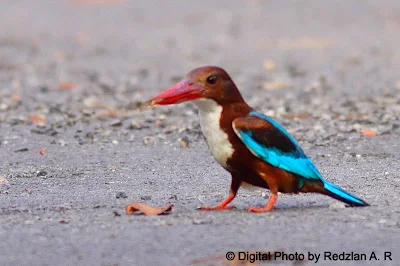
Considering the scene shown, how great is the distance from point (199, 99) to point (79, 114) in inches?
214

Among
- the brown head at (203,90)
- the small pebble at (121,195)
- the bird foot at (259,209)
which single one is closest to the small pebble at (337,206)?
the bird foot at (259,209)

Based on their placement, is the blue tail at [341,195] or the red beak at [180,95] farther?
the blue tail at [341,195]

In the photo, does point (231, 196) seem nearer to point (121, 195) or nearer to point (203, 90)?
point (203, 90)

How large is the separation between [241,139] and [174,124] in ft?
15.3

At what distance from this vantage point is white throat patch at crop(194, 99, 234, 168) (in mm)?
5652

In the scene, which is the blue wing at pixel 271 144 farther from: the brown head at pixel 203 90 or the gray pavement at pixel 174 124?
the gray pavement at pixel 174 124

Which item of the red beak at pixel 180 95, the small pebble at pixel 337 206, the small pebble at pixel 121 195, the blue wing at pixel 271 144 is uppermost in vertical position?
the red beak at pixel 180 95

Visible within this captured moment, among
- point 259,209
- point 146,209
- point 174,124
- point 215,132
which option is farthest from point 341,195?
point 174,124

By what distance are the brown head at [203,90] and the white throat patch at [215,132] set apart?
42 mm

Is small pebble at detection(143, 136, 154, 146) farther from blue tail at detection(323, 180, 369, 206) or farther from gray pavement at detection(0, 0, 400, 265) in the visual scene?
blue tail at detection(323, 180, 369, 206)

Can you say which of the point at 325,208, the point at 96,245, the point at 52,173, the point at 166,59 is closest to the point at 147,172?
the point at 52,173

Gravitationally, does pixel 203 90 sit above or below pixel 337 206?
above

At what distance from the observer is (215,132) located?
566cm

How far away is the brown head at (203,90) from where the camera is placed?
5684 millimetres
